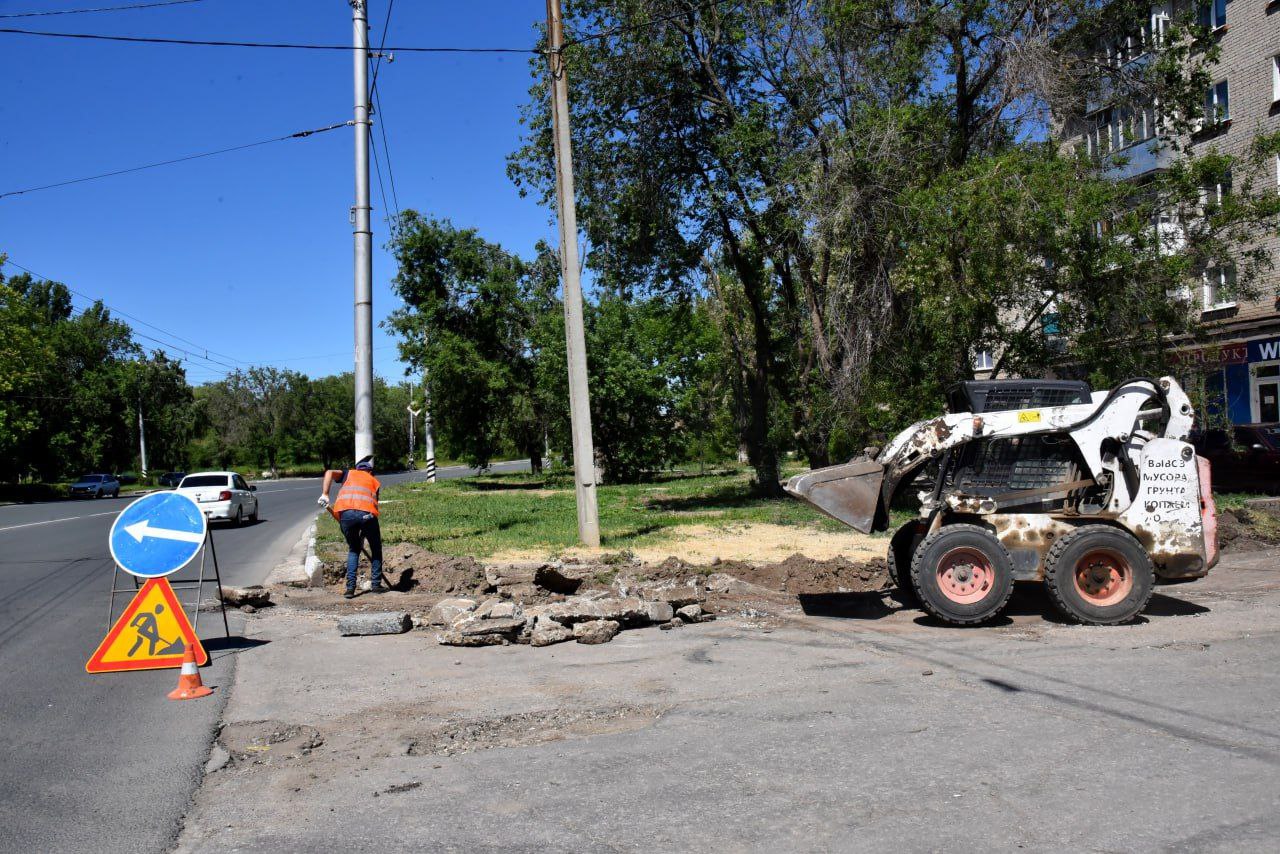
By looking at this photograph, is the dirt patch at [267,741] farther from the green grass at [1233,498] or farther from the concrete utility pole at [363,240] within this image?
the green grass at [1233,498]

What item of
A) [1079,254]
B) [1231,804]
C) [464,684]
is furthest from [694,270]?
[1231,804]

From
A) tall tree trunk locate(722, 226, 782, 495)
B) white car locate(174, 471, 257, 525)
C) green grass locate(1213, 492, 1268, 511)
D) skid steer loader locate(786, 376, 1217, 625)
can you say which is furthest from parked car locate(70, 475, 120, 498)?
green grass locate(1213, 492, 1268, 511)

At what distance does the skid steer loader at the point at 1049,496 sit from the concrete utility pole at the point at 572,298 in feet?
21.4

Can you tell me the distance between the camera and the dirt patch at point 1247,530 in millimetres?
14039

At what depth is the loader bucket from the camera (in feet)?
30.3

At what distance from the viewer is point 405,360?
42.5 metres

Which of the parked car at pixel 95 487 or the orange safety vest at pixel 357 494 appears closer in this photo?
the orange safety vest at pixel 357 494

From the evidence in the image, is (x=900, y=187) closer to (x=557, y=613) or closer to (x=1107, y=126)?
(x=1107, y=126)

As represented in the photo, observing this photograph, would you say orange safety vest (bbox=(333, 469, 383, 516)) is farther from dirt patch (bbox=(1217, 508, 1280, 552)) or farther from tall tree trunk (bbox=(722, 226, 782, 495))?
tall tree trunk (bbox=(722, 226, 782, 495))

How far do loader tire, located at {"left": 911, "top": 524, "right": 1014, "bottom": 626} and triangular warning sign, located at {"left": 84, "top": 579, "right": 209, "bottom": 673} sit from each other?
6394 millimetres

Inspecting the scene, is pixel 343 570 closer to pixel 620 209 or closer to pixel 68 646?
pixel 68 646

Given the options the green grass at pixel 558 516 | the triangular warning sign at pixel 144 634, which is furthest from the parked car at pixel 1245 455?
the triangular warning sign at pixel 144 634

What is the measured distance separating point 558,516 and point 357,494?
11216mm

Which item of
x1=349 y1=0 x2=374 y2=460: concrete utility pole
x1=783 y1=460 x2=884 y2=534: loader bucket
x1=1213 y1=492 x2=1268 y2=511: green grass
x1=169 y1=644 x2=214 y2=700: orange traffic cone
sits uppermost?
x1=349 y1=0 x2=374 y2=460: concrete utility pole
